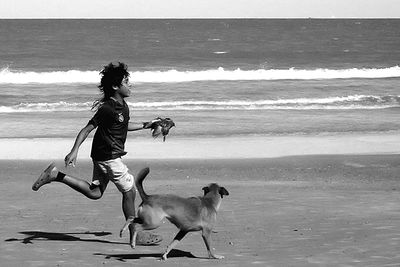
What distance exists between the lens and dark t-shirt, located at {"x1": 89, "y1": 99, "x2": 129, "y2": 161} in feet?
25.6

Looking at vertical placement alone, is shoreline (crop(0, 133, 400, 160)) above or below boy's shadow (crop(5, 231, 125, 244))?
above

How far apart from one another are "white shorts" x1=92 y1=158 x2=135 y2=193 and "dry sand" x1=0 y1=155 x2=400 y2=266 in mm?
543

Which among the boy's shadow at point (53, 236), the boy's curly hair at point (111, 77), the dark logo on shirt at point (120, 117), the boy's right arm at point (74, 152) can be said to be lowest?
the boy's shadow at point (53, 236)

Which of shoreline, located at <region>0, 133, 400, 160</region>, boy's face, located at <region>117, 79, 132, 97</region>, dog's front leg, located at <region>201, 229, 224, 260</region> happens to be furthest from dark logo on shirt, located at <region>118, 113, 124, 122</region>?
shoreline, located at <region>0, 133, 400, 160</region>

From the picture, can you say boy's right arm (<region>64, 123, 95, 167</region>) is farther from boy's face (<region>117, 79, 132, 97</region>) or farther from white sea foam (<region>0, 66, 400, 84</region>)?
white sea foam (<region>0, 66, 400, 84</region>)

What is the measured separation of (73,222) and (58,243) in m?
1.03

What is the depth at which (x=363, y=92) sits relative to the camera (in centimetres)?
3047

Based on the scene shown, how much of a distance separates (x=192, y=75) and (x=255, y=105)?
48.0ft

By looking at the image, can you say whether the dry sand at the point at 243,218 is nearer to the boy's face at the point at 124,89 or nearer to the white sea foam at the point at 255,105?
the boy's face at the point at 124,89

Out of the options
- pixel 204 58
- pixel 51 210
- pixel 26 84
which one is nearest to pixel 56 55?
pixel 204 58

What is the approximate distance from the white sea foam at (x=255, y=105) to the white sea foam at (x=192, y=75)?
996cm

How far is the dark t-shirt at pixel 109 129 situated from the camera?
7.79 metres

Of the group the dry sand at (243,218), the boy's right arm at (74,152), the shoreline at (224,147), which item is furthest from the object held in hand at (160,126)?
the shoreline at (224,147)

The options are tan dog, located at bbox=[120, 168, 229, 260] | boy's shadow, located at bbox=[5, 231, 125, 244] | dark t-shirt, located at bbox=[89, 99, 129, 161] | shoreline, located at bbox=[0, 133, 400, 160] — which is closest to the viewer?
tan dog, located at bbox=[120, 168, 229, 260]
